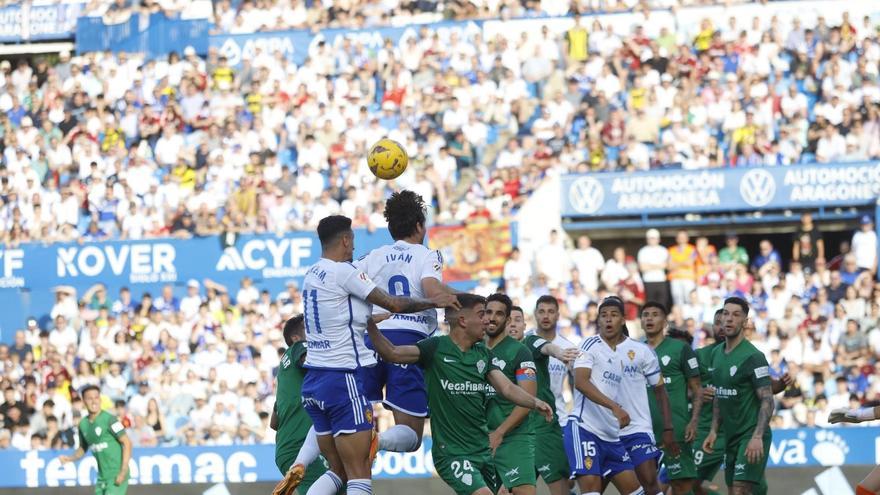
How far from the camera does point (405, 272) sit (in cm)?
1188

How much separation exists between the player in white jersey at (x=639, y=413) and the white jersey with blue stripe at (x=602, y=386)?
0.10 m

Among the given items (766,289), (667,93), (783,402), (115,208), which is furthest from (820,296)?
(115,208)

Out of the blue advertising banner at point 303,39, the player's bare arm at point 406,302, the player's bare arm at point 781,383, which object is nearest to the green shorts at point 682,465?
the player's bare arm at point 781,383

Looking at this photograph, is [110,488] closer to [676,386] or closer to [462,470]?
[676,386]

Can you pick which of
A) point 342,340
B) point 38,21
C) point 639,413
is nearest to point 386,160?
point 342,340

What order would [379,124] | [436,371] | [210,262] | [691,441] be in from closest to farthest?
1. [436,371]
2. [691,441]
3. [210,262]
4. [379,124]

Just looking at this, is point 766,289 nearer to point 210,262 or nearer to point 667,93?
point 667,93

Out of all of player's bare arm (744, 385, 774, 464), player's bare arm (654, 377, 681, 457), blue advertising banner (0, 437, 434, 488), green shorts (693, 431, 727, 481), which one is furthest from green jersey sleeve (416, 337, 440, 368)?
blue advertising banner (0, 437, 434, 488)

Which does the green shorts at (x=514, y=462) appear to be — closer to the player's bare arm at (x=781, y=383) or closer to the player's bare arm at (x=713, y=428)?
the player's bare arm at (x=713, y=428)

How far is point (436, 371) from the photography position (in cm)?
1168

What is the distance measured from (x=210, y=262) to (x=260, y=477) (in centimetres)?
674

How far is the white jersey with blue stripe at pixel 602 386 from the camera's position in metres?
14.0

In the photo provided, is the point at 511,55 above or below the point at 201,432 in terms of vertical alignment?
above

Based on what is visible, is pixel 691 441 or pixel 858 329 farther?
pixel 858 329
